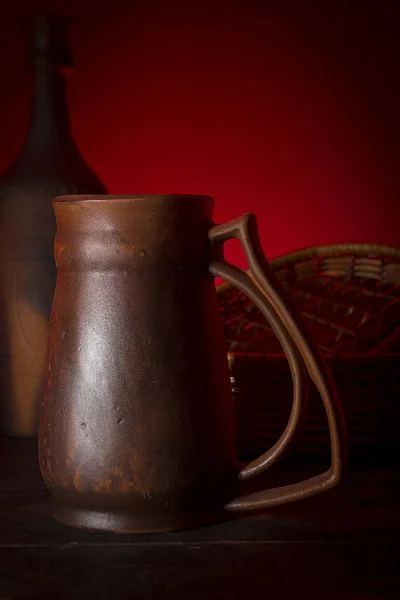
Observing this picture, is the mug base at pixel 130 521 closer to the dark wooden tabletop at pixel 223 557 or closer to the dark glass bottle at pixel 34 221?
the dark wooden tabletop at pixel 223 557

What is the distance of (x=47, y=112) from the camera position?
39.4 inches

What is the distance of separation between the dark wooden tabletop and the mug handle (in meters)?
0.04

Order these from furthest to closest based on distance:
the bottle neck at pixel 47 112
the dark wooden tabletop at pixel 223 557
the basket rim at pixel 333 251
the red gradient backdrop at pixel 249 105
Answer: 1. the red gradient backdrop at pixel 249 105
2. the basket rim at pixel 333 251
3. the bottle neck at pixel 47 112
4. the dark wooden tabletop at pixel 223 557

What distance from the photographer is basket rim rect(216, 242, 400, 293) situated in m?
1.12

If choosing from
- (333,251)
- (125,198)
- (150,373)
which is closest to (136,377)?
(150,373)

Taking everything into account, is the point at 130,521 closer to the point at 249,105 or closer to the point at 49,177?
the point at 49,177

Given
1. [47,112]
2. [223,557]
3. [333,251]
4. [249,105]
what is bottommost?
[223,557]

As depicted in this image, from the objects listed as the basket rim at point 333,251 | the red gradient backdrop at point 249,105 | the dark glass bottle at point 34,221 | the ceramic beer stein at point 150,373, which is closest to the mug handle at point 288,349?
the ceramic beer stein at point 150,373

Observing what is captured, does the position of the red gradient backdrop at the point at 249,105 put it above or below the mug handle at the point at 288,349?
above

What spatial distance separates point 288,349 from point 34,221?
390 mm

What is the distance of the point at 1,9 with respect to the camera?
5.15ft

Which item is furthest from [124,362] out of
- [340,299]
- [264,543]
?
[340,299]

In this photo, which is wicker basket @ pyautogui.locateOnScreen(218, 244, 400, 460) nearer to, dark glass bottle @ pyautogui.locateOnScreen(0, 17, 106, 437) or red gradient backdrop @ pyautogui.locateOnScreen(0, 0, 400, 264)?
dark glass bottle @ pyautogui.locateOnScreen(0, 17, 106, 437)

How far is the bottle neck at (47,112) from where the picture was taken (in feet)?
3.27
